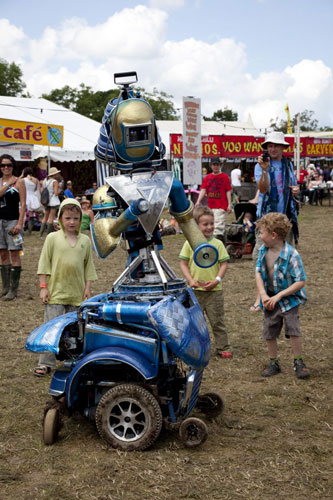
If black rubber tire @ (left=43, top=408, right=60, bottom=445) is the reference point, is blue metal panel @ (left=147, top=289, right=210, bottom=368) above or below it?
above

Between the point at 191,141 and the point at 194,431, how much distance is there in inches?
445

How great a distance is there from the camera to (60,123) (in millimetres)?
23750

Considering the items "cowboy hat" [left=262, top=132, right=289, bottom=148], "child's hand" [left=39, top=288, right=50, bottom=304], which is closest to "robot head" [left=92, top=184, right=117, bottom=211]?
"child's hand" [left=39, top=288, right=50, bottom=304]

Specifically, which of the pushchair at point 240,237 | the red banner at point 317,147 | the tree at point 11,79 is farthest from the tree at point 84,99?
the pushchair at point 240,237

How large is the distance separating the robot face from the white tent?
15.3m

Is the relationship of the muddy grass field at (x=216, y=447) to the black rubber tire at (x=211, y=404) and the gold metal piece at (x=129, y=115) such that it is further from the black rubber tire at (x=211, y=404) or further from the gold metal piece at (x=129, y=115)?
the gold metal piece at (x=129, y=115)

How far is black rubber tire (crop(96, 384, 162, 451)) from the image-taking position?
142 inches

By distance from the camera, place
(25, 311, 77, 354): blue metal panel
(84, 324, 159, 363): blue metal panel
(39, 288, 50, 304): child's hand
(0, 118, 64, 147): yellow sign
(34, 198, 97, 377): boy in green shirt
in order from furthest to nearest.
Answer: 1. (0, 118, 64, 147): yellow sign
2. (34, 198, 97, 377): boy in green shirt
3. (39, 288, 50, 304): child's hand
4. (25, 311, 77, 354): blue metal panel
5. (84, 324, 159, 363): blue metal panel

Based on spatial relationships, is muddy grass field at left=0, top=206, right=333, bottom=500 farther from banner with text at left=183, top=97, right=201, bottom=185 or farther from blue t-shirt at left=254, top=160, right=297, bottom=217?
banner with text at left=183, top=97, right=201, bottom=185

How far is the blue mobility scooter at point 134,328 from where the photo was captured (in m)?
3.65

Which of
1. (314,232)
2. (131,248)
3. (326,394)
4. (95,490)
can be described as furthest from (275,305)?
(314,232)

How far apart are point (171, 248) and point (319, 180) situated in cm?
1543

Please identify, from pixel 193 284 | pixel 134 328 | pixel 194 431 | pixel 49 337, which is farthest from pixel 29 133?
pixel 194 431

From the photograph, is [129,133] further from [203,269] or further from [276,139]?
[276,139]
